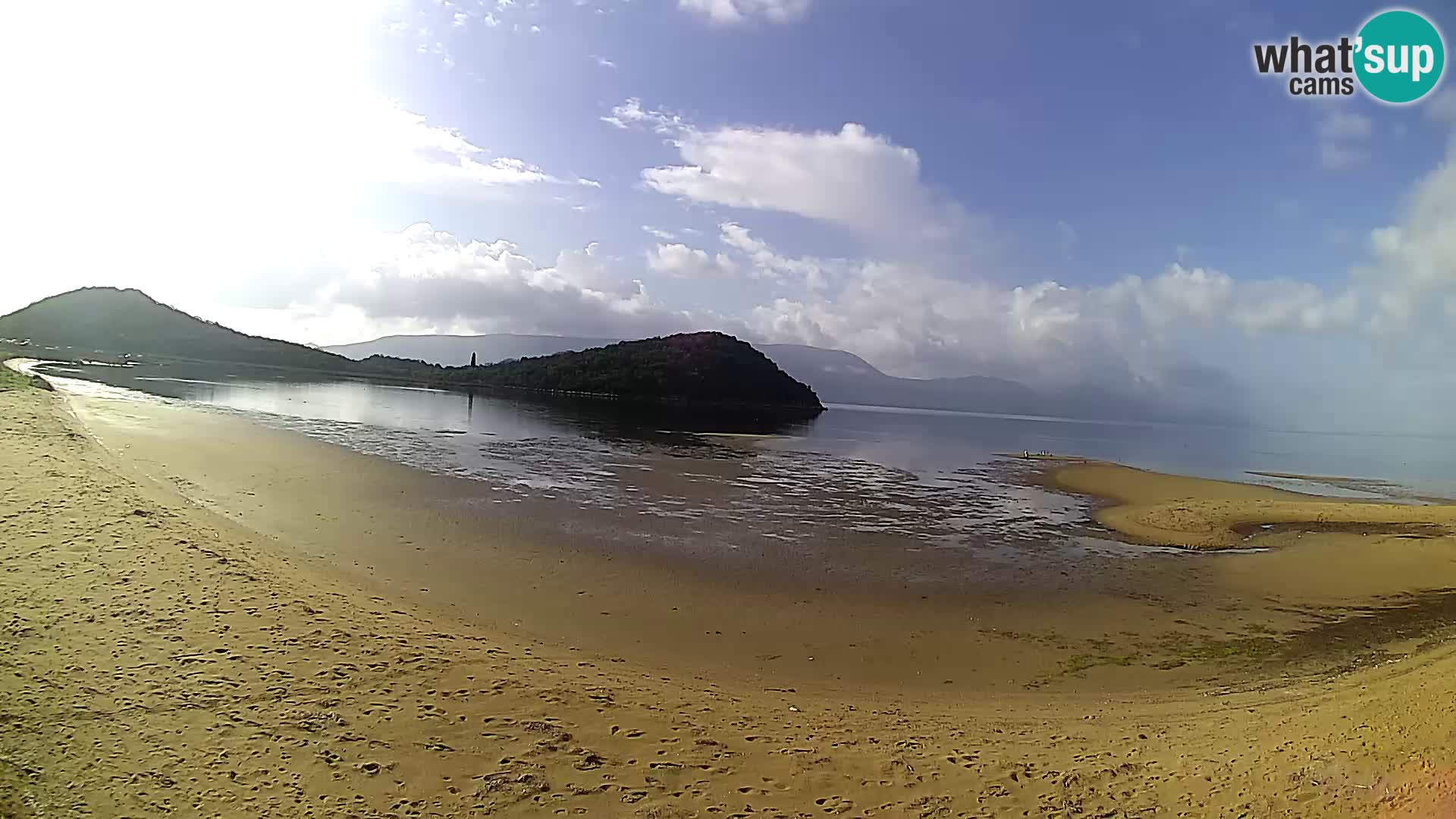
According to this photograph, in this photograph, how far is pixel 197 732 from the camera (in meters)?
5.95

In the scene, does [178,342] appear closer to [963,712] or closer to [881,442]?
[881,442]

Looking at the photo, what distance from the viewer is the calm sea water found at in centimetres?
3247

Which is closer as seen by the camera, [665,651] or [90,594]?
[90,594]

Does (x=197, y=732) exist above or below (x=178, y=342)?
below

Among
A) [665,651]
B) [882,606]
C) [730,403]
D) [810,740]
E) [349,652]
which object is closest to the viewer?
[810,740]

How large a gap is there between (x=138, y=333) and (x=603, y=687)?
20011 centimetres

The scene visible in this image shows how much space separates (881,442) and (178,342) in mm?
160646

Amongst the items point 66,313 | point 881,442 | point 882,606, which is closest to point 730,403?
point 881,442

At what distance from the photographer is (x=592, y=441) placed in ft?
131

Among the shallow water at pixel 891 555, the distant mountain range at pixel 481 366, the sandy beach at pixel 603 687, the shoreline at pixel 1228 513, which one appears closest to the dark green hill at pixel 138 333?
the distant mountain range at pixel 481 366

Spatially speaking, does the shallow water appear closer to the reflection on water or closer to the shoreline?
the reflection on water

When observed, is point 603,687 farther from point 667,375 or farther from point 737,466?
point 667,375

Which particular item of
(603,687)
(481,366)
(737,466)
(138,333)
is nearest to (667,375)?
(481,366)

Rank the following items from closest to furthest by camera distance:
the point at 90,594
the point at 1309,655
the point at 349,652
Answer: the point at 349,652
the point at 90,594
the point at 1309,655
